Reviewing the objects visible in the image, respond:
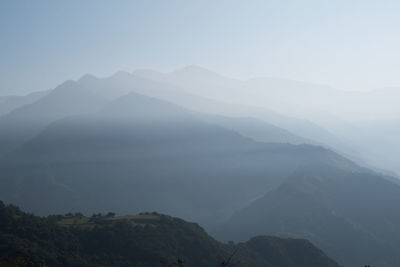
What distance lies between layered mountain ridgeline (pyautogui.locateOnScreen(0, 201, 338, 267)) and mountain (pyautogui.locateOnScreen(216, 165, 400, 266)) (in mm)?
34387

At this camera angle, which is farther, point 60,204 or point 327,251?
point 60,204

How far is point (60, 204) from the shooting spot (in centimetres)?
18938

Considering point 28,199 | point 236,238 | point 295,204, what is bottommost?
point 28,199

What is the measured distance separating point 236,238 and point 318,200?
43671 mm

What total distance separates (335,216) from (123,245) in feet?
314

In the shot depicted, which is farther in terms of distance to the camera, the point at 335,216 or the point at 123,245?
the point at 335,216

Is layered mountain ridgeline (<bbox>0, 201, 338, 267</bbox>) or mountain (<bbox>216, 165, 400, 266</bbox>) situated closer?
layered mountain ridgeline (<bbox>0, 201, 338, 267</bbox>)

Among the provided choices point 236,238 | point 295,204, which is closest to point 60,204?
point 236,238

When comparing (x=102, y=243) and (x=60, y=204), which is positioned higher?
(x=102, y=243)

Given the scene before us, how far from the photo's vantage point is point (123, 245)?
6272cm

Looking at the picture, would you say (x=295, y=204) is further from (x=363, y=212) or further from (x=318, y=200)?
(x=363, y=212)

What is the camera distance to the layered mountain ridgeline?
50688mm

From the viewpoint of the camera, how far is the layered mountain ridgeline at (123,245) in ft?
166

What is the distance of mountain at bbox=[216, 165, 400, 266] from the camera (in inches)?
4299
